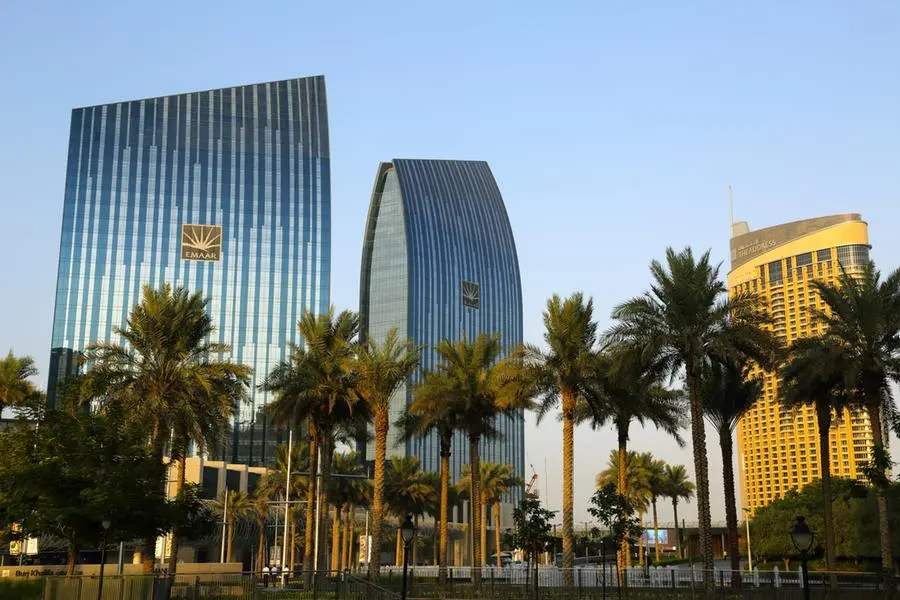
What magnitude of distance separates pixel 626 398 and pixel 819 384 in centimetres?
1028

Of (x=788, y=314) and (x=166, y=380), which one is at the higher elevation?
(x=788, y=314)

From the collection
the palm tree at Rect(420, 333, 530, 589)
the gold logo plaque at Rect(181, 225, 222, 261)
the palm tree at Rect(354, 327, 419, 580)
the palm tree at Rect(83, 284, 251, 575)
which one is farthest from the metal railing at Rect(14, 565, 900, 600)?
the gold logo plaque at Rect(181, 225, 222, 261)

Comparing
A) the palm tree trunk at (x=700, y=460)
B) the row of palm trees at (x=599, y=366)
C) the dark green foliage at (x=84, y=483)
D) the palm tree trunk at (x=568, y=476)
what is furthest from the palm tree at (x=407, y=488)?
the dark green foliage at (x=84, y=483)

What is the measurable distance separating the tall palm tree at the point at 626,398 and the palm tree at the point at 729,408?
2.99m

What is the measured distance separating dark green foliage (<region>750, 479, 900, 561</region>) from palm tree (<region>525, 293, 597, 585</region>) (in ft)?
59.2

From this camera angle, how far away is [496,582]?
52375 millimetres

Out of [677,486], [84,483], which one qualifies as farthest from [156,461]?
[677,486]

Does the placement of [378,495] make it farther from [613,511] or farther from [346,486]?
[346,486]

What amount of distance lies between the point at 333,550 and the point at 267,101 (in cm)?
9054

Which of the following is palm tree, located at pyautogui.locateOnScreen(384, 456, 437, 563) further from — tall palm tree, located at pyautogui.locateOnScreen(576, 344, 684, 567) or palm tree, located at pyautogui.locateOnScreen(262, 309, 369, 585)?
tall palm tree, located at pyautogui.locateOnScreen(576, 344, 684, 567)

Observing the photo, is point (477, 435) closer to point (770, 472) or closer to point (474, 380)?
point (474, 380)

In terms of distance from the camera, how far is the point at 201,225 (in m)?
148

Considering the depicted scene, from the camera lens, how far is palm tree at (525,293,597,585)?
49.0 metres

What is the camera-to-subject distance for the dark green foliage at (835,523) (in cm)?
6844
